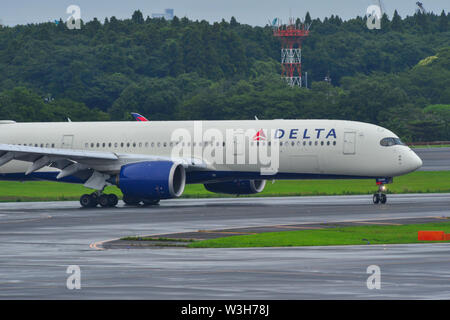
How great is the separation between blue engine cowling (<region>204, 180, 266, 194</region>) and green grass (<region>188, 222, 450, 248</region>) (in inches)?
793

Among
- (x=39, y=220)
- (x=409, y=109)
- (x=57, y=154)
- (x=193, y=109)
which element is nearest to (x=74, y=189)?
(x=57, y=154)

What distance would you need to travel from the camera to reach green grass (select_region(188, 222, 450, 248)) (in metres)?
30.7

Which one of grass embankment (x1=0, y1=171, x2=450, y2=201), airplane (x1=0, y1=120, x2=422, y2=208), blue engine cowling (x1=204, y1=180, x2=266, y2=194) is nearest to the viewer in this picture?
airplane (x1=0, y1=120, x2=422, y2=208)

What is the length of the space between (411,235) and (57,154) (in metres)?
23.5

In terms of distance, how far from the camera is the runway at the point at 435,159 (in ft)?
314

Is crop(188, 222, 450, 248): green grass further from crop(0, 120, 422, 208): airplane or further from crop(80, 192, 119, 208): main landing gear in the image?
crop(80, 192, 119, 208): main landing gear

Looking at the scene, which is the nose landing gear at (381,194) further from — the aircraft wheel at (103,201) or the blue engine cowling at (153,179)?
the aircraft wheel at (103,201)

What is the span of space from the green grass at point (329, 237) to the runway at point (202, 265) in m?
1.50

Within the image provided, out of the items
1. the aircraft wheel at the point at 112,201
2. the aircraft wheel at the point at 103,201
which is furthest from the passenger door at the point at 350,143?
the aircraft wheel at the point at 103,201

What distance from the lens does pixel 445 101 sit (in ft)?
617

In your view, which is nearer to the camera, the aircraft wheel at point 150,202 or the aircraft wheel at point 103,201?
the aircraft wheel at point 103,201

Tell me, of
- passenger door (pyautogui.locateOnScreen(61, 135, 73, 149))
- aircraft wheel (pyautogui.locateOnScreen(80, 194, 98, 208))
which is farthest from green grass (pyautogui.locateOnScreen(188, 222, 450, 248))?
passenger door (pyautogui.locateOnScreen(61, 135, 73, 149))

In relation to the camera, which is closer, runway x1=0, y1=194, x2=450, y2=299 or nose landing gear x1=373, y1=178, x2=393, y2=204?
runway x1=0, y1=194, x2=450, y2=299

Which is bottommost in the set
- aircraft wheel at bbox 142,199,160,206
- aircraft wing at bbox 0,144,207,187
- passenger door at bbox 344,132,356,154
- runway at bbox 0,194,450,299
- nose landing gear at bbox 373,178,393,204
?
runway at bbox 0,194,450,299
